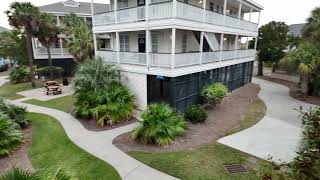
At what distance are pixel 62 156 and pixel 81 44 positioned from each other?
1387 centimetres

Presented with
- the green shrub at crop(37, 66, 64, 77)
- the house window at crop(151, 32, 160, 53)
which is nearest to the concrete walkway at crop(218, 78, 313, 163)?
the house window at crop(151, 32, 160, 53)

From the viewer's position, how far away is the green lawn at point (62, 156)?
25.5 ft

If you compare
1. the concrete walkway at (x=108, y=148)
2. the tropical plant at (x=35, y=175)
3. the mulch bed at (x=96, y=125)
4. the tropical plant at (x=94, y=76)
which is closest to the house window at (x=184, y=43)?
the tropical plant at (x=94, y=76)

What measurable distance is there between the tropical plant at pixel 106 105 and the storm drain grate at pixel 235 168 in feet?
22.8

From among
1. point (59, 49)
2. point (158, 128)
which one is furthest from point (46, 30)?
point (158, 128)

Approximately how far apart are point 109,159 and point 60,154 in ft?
7.31

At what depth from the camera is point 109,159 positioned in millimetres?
8789

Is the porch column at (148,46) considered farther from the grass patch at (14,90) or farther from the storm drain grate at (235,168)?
the grass patch at (14,90)

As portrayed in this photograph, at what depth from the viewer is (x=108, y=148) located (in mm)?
9727

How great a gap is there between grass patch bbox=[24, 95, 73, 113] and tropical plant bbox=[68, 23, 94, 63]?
4658 millimetres

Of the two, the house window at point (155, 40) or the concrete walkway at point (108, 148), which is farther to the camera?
the house window at point (155, 40)

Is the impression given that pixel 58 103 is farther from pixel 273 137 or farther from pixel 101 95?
pixel 273 137

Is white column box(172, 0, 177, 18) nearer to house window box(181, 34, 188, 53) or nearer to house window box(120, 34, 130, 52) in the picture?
house window box(181, 34, 188, 53)

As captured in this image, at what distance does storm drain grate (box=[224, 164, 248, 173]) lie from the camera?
7.92 meters
